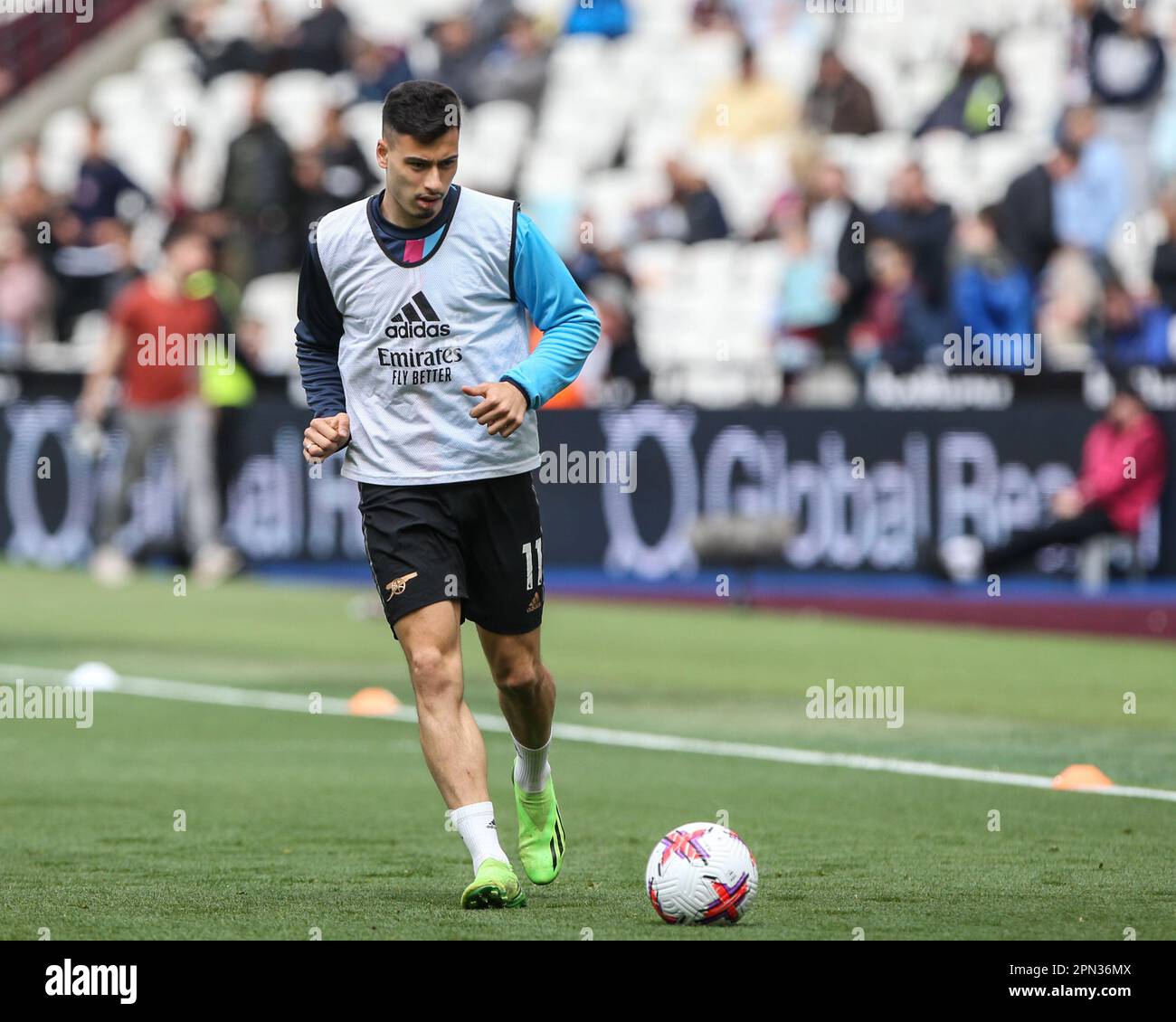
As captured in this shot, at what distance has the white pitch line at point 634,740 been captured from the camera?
10984mm

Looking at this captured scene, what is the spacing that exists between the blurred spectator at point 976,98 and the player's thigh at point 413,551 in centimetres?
1617

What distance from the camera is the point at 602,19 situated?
28.2m

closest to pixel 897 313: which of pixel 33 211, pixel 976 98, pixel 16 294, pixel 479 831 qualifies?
pixel 976 98

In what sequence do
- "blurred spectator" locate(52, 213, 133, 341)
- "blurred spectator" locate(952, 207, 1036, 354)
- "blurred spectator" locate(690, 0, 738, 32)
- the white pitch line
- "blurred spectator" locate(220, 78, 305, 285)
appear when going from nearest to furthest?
1. the white pitch line
2. "blurred spectator" locate(952, 207, 1036, 354)
3. "blurred spectator" locate(220, 78, 305, 285)
4. "blurred spectator" locate(690, 0, 738, 32)
5. "blurred spectator" locate(52, 213, 133, 341)

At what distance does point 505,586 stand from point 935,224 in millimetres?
14384

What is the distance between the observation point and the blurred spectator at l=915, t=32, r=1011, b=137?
918 inches

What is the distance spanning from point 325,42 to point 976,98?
9.49 meters

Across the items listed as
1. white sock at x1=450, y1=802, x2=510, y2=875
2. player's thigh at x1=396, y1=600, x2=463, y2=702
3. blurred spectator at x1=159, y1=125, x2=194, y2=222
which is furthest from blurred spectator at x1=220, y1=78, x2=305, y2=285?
white sock at x1=450, y1=802, x2=510, y2=875

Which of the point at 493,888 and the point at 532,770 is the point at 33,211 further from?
the point at 493,888

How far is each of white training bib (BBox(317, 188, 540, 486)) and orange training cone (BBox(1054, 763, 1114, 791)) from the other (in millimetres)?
3591

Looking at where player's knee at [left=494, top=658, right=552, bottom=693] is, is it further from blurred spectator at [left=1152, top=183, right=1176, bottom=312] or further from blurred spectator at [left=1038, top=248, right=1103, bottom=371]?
blurred spectator at [left=1152, top=183, right=1176, bottom=312]

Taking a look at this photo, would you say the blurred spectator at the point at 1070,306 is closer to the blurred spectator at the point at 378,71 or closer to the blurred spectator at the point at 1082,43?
the blurred spectator at the point at 1082,43
